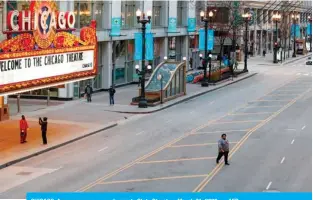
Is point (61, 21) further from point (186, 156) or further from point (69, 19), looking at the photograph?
point (186, 156)

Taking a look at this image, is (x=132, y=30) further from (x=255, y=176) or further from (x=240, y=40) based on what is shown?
(x=240, y=40)

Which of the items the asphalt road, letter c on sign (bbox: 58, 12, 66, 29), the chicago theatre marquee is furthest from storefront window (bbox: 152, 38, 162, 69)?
letter c on sign (bbox: 58, 12, 66, 29)

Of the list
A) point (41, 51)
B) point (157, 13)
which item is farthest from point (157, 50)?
point (41, 51)

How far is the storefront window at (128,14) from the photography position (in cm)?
6969

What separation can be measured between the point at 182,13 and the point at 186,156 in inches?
2063

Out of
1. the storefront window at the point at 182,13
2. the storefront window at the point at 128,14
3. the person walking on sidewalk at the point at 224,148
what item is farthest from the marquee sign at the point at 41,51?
the storefront window at the point at 182,13

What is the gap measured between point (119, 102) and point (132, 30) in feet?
51.1

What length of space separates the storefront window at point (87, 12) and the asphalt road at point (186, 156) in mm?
12187

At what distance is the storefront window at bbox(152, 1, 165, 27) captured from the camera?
256 feet

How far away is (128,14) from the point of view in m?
70.9

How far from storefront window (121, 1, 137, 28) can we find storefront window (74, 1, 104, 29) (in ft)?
15.2

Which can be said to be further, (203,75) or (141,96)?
(203,75)

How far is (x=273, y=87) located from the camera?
70.0 metres

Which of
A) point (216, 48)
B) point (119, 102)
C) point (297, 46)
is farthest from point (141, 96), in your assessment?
point (297, 46)
